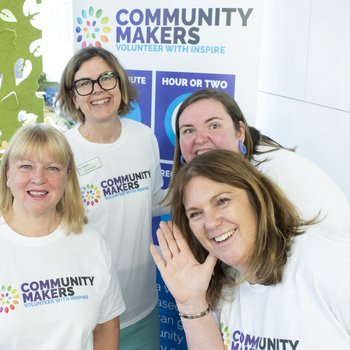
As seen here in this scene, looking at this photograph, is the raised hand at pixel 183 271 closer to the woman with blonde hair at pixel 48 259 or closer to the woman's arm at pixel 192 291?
the woman's arm at pixel 192 291

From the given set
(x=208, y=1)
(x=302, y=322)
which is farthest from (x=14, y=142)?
(x=208, y=1)

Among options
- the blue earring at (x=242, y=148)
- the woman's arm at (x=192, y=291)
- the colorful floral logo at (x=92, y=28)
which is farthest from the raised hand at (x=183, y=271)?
the colorful floral logo at (x=92, y=28)

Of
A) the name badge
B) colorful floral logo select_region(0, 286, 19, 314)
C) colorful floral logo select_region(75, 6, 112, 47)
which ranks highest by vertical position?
colorful floral logo select_region(75, 6, 112, 47)

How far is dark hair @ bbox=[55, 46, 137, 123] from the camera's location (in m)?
2.20

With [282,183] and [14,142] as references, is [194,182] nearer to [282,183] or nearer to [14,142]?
[282,183]


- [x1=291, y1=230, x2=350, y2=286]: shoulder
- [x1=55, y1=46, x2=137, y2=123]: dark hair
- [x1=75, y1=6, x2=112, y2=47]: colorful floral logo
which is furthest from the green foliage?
[x1=291, y1=230, x2=350, y2=286]: shoulder

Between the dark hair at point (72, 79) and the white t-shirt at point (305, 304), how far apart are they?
3.93 ft

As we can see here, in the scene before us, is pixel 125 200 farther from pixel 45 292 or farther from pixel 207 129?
pixel 45 292

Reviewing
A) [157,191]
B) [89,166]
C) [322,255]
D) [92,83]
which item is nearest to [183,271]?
[322,255]

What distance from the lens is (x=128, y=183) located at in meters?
2.22

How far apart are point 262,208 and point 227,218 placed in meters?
0.12

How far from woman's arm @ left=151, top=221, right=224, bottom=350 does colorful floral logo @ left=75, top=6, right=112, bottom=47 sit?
1913 mm

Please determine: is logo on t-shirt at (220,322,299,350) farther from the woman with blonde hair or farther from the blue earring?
the blue earring

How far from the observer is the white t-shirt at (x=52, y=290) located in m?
1.56
